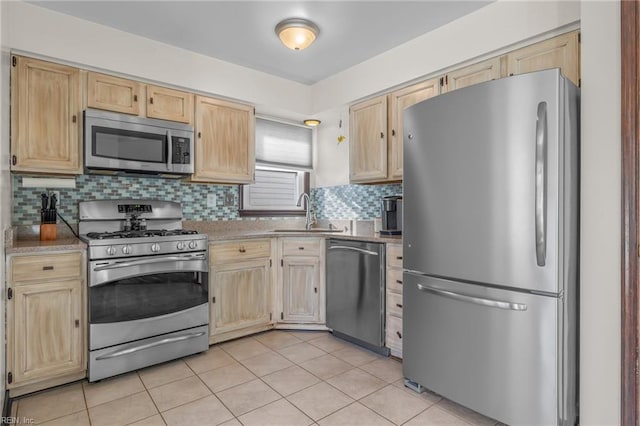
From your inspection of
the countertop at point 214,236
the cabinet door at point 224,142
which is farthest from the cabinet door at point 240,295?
the cabinet door at point 224,142

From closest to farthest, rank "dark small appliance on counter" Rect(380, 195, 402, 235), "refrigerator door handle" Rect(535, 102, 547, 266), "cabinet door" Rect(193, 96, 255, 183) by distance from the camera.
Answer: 1. "refrigerator door handle" Rect(535, 102, 547, 266)
2. "dark small appliance on counter" Rect(380, 195, 402, 235)
3. "cabinet door" Rect(193, 96, 255, 183)

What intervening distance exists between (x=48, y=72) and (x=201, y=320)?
6.72ft

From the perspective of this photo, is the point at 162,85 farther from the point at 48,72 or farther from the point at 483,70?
the point at 483,70

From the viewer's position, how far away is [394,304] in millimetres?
2680

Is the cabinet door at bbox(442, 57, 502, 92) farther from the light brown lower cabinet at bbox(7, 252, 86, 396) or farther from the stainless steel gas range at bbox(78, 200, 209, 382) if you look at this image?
the light brown lower cabinet at bbox(7, 252, 86, 396)

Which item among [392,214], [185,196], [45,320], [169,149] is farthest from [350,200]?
[45,320]

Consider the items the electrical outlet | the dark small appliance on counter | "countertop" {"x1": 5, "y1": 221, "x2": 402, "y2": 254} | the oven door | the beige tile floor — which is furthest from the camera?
the electrical outlet

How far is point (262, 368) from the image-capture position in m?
2.54

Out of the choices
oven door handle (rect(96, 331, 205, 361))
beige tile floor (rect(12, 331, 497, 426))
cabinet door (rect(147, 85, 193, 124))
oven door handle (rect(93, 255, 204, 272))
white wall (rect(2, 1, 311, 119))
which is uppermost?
white wall (rect(2, 1, 311, 119))

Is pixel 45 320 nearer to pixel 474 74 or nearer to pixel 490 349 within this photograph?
pixel 490 349

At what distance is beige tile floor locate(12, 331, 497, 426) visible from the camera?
6.33 feet

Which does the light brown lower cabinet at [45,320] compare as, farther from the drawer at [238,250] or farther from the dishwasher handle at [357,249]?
the dishwasher handle at [357,249]

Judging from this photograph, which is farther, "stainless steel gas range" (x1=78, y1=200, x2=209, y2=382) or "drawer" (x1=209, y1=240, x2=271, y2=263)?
"drawer" (x1=209, y1=240, x2=271, y2=263)

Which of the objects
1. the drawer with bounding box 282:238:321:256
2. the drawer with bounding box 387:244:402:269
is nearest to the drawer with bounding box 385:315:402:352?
the drawer with bounding box 387:244:402:269
